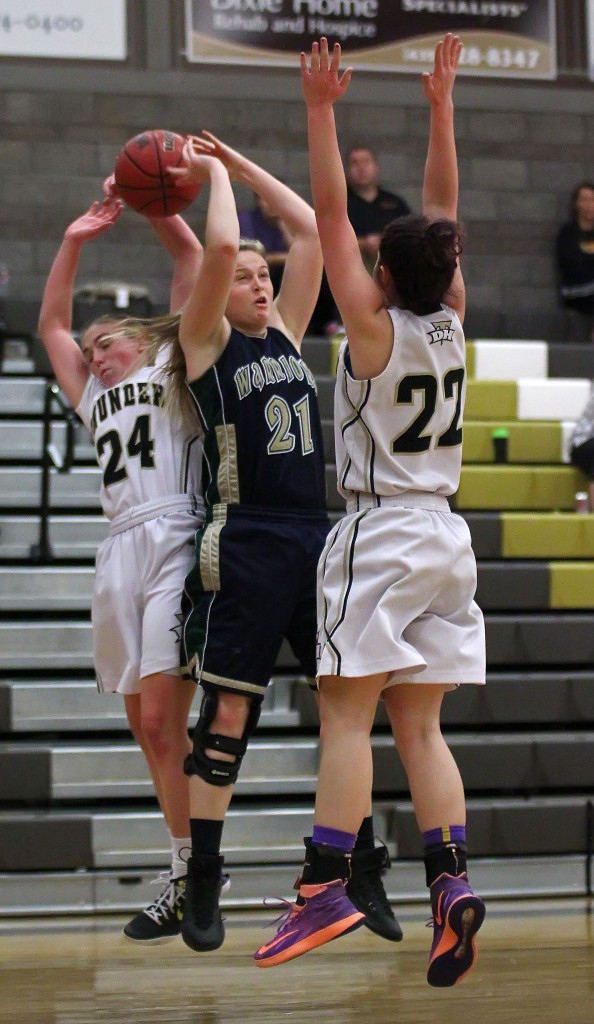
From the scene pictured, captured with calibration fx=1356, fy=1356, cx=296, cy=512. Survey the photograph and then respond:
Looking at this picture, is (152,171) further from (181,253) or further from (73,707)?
(73,707)

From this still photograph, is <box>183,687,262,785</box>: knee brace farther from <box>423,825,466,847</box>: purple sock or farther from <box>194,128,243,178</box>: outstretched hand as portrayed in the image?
<box>194,128,243,178</box>: outstretched hand

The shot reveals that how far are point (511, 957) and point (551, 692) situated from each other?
1.85m

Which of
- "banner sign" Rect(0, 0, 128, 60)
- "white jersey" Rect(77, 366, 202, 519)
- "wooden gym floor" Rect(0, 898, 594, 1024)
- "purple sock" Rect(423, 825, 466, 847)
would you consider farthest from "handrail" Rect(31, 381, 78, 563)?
"banner sign" Rect(0, 0, 128, 60)

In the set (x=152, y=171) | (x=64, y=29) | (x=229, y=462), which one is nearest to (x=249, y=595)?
(x=229, y=462)

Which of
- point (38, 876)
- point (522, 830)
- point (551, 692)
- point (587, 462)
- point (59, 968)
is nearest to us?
point (59, 968)

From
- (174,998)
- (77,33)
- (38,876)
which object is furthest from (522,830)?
(77,33)

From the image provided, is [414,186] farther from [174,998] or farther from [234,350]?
[174,998]

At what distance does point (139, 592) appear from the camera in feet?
12.1

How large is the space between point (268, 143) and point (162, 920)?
673 cm

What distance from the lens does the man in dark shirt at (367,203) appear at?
26.7 feet

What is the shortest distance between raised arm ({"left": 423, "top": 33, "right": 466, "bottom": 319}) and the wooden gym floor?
5.58ft

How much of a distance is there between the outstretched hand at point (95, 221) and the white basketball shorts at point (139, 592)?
887 mm

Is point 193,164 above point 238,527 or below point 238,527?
above

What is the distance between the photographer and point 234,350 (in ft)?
11.3
